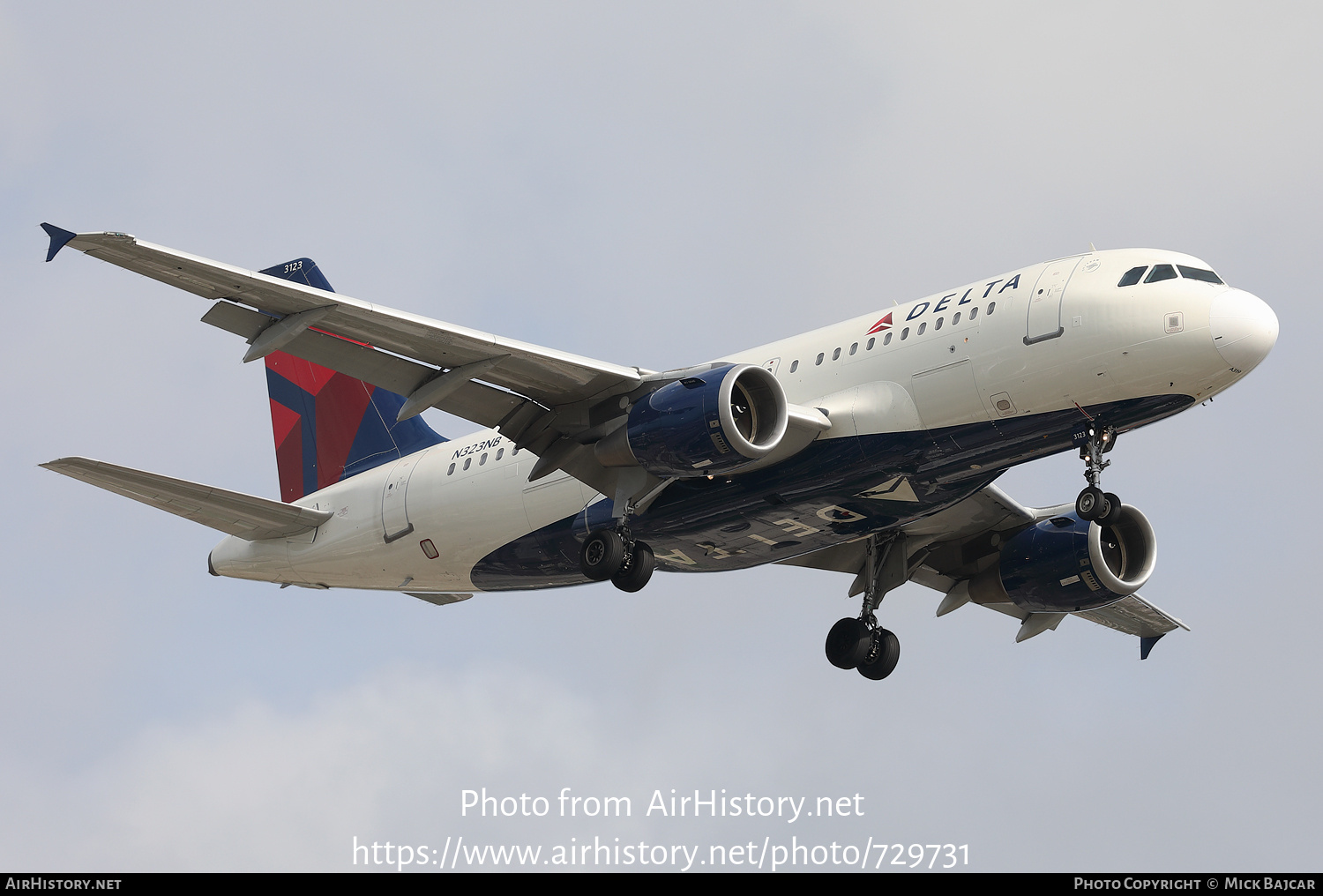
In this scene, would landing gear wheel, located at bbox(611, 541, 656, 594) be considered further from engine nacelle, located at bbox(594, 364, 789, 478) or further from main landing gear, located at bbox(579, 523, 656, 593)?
engine nacelle, located at bbox(594, 364, 789, 478)

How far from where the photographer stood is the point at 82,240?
2295cm

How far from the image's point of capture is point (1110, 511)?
84.7 feet

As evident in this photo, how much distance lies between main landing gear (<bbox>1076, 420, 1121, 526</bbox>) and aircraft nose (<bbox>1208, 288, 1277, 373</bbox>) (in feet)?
7.60

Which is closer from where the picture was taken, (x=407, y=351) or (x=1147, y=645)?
(x=407, y=351)

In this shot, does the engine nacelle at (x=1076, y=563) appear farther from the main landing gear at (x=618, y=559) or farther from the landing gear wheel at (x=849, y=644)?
the main landing gear at (x=618, y=559)

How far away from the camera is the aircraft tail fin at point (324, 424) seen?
35.0m

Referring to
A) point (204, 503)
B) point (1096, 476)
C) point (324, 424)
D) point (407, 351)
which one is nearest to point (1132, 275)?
point (1096, 476)

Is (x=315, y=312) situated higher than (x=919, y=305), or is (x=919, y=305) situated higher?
(x=919, y=305)

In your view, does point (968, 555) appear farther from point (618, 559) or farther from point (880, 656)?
point (618, 559)

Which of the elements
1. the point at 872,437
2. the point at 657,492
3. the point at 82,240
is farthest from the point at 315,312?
the point at 872,437

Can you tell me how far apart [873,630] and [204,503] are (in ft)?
46.4

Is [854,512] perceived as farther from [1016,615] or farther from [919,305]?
[1016,615]

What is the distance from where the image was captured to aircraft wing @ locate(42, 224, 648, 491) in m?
24.3

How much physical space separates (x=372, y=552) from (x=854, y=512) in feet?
34.7
